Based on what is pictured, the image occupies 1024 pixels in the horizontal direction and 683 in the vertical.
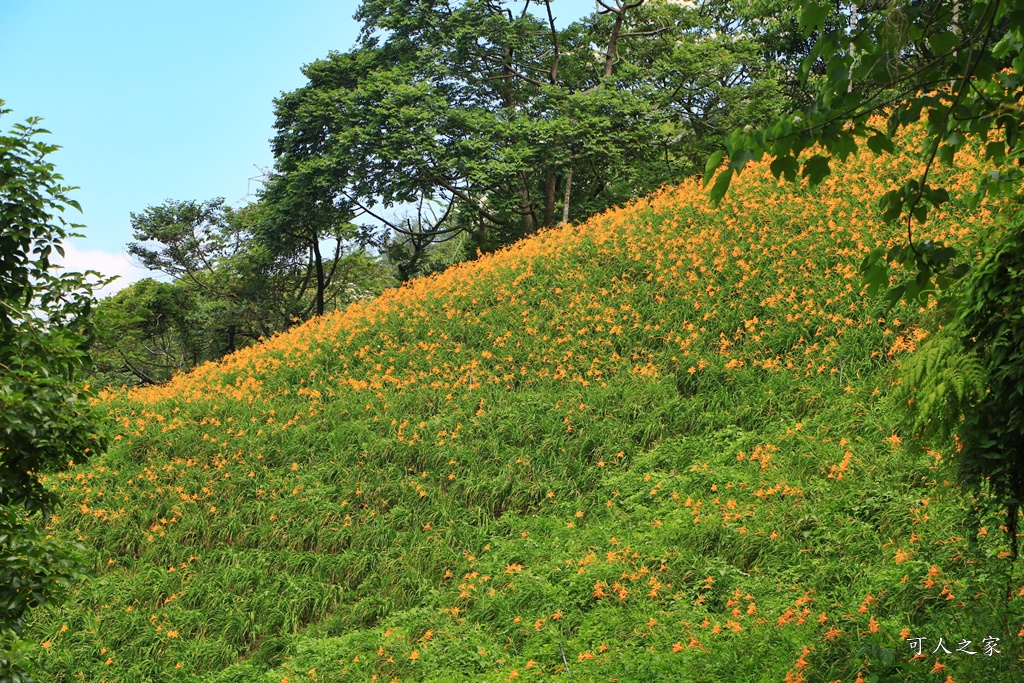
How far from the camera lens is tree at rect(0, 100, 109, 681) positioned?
4.29 meters

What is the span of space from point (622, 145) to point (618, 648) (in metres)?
16.2

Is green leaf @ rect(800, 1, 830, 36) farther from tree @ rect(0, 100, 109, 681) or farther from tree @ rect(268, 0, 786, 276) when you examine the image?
tree @ rect(268, 0, 786, 276)

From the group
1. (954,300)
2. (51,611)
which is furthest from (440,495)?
(954,300)

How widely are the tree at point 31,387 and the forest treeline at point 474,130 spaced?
45.9 feet

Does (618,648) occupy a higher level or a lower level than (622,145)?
lower

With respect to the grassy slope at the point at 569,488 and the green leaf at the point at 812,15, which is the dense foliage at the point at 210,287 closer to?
the grassy slope at the point at 569,488

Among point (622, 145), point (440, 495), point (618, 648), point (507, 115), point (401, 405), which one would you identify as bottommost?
point (618, 648)

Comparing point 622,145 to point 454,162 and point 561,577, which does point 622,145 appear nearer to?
point 454,162

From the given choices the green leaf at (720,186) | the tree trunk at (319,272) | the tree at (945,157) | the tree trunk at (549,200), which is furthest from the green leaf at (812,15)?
the tree trunk at (319,272)

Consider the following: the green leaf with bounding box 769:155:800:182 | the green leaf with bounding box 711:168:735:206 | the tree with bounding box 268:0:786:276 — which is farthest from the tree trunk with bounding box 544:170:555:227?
the green leaf with bounding box 711:168:735:206

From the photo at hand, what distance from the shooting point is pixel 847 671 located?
4734 mm

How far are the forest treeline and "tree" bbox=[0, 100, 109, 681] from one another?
14.0 metres

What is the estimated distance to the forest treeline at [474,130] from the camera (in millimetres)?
19391

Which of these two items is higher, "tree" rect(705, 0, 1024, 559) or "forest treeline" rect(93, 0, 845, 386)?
"forest treeline" rect(93, 0, 845, 386)
